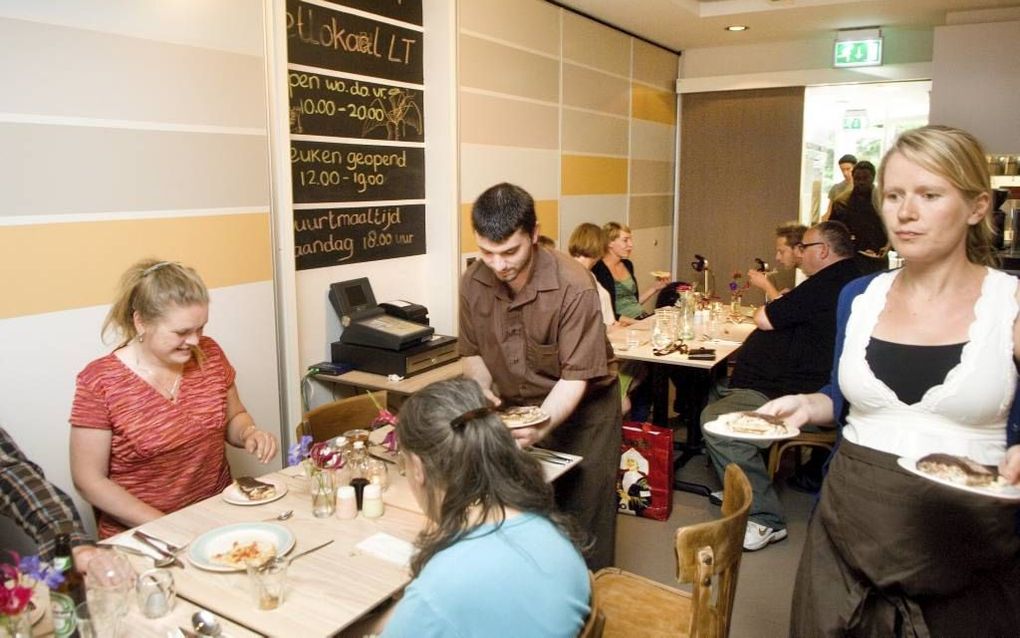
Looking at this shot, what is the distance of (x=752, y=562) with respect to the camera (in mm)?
3527

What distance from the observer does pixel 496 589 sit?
4.29ft

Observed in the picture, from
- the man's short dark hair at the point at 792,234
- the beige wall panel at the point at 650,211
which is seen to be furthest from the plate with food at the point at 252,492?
the beige wall panel at the point at 650,211

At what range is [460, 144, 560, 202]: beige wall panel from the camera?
447cm

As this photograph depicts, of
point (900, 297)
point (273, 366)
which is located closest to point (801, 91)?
point (273, 366)

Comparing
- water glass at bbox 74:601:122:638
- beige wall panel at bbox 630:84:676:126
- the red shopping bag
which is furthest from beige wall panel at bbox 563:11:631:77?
water glass at bbox 74:601:122:638

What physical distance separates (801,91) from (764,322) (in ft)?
12.8

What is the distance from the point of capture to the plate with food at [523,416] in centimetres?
227

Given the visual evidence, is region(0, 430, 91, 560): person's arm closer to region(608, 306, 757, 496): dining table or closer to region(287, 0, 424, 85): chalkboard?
region(287, 0, 424, 85): chalkboard

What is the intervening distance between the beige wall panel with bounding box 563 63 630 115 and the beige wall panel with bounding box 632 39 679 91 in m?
0.29

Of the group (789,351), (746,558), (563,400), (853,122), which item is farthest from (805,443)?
(853,122)

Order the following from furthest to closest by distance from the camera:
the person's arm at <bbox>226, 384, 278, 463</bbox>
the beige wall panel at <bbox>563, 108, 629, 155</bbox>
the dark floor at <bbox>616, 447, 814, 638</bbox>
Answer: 1. the beige wall panel at <bbox>563, 108, 629, 155</bbox>
2. the dark floor at <bbox>616, 447, 814, 638</bbox>
3. the person's arm at <bbox>226, 384, 278, 463</bbox>

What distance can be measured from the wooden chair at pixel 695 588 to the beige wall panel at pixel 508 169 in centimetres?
260

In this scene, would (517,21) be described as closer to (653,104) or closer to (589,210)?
(589,210)

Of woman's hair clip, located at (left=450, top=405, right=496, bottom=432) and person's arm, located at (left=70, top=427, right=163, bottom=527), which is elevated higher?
woman's hair clip, located at (left=450, top=405, right=496, bottom=432)
